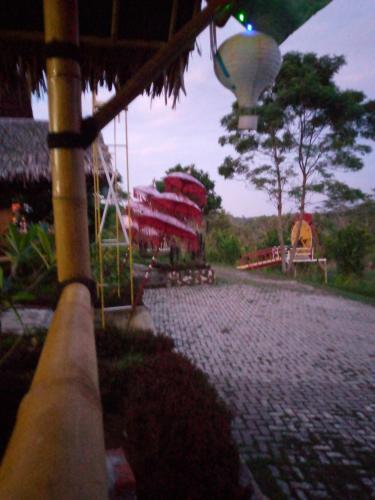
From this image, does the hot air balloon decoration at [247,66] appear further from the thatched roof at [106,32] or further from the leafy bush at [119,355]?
the leafy bush at [119,355]

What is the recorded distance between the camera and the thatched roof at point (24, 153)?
27.1 feet

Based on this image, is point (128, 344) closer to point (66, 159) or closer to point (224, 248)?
point (66, 159)

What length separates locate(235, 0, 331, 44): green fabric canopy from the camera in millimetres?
1551

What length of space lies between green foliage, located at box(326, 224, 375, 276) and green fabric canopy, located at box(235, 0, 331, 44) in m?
12.4

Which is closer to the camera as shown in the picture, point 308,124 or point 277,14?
point 277,14

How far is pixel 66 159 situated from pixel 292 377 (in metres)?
4.40

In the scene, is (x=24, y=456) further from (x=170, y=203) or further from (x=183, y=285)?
(x=183, y=285)

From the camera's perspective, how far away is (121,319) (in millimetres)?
6121

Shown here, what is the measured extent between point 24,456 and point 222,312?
26.8 ft

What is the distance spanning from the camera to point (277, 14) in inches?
65.7

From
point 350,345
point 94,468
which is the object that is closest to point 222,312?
point 350,345

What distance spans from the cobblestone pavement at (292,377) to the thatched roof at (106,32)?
279cm

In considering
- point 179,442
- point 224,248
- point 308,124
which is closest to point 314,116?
point 308,124

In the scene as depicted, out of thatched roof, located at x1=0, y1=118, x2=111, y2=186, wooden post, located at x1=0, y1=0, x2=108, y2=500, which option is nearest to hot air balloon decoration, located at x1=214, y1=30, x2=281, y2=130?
wooden post, located at x1=0, y1=0, x2=108, y2=500
